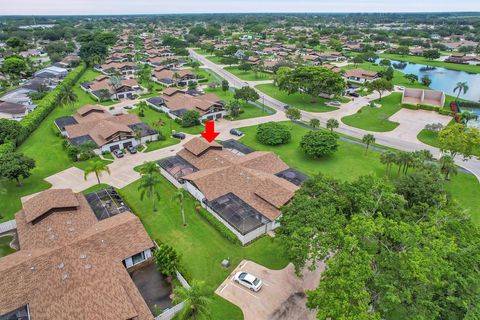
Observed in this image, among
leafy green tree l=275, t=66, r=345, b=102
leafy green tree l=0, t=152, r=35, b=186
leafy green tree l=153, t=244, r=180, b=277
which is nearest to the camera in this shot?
leafy green tree l=153, t=244, r=180, b=277

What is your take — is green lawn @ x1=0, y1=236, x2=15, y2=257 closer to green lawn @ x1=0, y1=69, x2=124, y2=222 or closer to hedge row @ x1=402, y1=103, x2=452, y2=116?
green lawn @ x1=0, y1=69, x2=124, y2=222

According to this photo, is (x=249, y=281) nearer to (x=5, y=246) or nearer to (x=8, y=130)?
(x=5, y=246)

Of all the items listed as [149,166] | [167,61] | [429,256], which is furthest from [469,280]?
[167,61]

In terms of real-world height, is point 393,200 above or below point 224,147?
above

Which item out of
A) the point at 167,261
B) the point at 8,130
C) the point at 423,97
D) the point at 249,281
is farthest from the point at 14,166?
the point at 423,97

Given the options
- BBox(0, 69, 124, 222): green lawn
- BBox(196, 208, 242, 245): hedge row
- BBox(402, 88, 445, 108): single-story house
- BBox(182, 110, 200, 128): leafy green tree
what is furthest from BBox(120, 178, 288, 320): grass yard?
BBox(402, 88, 445, 108): single-story house

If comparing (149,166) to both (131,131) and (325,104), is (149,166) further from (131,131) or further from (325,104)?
(325,104)

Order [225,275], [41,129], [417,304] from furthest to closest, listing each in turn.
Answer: [41,129]
[225,275]
[417,304]
